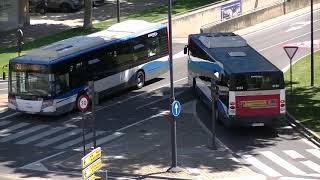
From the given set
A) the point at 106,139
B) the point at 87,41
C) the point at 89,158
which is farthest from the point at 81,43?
the point at 89,158

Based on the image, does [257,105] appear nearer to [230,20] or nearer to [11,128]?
[11,128]

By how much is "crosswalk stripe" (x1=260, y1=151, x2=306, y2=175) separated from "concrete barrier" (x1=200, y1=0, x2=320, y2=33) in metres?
23.3

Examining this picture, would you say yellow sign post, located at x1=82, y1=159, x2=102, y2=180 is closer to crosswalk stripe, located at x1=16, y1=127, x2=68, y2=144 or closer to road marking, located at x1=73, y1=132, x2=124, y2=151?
road marking, located at x1=73, y1=132, x2=124, y2=151

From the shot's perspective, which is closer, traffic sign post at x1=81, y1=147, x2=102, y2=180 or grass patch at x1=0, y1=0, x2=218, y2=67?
traffic sign post at x1=81, y1=147, x2=102, y2=180

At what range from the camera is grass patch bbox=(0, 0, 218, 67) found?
141ft

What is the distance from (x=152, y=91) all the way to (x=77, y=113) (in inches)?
189

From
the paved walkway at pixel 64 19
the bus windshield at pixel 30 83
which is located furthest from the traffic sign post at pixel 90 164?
the paved walkway at pixel 64 19


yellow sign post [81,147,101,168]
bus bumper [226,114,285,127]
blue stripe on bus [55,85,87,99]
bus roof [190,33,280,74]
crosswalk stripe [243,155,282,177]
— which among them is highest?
bus roof [190,33,280,74]

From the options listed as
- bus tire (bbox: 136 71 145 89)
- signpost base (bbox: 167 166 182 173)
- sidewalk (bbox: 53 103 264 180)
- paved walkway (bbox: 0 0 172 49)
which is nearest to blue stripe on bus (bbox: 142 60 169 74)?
bus tire (bbox: 136 71 145 89)

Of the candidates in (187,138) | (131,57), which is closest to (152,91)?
(131,57)

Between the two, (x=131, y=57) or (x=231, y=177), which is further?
(x=131, y=57)

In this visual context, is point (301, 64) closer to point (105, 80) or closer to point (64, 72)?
point (105, 80)

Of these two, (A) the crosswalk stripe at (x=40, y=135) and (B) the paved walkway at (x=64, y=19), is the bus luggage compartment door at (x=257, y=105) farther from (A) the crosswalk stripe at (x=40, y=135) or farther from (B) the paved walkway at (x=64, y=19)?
(B) the paved walkway at (x=64, y=19)

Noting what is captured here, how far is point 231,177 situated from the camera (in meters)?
22.4
